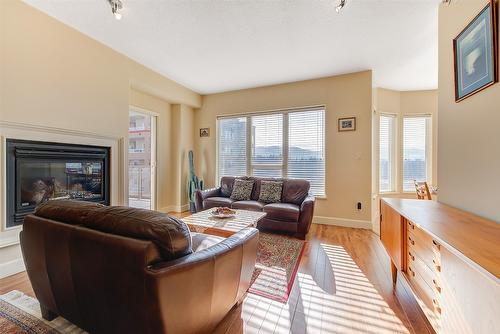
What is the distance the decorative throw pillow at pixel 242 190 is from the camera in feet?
12.5

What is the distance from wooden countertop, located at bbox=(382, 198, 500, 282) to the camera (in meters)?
0.79

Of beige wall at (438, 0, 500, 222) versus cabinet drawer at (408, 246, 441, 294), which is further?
beige wall at (438, 0, 500, 222)

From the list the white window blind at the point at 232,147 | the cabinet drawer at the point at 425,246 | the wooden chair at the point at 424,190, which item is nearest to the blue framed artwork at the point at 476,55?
the cabinet drawer at the point at 425,246

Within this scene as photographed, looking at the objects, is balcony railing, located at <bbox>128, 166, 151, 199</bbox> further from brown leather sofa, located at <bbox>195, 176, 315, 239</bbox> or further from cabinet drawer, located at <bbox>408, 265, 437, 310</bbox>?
cabinet drawer, located at <bbox>408, 265, 437, 310</bbox>

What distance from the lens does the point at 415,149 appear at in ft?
15.1

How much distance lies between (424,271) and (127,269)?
163 cm

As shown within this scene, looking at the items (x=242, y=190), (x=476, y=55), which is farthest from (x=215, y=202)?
(x=476, y=55)

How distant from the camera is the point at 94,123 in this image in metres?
2.78

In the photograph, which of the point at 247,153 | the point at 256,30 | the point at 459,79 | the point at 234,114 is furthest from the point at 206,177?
the point at 459,79

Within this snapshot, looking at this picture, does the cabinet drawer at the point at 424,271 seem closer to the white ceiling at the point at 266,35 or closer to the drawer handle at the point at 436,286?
the drawer handle at the point at 436,286

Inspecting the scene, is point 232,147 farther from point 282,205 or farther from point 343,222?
point 343,222

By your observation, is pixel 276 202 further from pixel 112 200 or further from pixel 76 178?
pixel 76 178

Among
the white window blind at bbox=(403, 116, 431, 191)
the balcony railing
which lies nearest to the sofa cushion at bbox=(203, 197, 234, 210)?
the balcony railing

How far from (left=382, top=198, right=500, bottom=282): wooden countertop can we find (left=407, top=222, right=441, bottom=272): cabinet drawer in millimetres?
83
